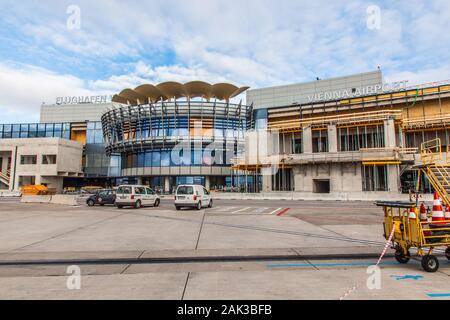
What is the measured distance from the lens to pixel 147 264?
718 cm

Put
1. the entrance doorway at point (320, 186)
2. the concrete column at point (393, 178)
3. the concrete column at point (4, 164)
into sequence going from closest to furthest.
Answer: the concrete column at point (393, 178)
the entrance doorway at point (320, 186)
the concrete column at point (4, 164)

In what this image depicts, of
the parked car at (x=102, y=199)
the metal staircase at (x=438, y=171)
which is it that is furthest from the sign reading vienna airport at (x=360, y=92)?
the parked car at (x=102, y=199)

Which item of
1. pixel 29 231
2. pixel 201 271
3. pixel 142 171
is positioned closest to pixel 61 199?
pixel 29 231

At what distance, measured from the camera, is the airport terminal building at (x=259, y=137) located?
1465 inches

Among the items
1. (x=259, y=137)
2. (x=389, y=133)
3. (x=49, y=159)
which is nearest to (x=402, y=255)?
(x=389, y=133)

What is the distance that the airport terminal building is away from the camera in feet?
122

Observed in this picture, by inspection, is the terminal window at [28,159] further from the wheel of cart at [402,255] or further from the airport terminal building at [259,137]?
the wheel of cart at [402,255]

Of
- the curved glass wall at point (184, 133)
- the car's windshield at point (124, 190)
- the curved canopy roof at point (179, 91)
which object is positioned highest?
the curved canopy roof at point (179, 91)

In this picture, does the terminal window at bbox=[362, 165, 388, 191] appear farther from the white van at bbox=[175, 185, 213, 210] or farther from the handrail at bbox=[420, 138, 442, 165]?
the white van at bbox=[175, 185, 213, 210]

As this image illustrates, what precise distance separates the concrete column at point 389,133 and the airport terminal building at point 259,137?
0.36 ft

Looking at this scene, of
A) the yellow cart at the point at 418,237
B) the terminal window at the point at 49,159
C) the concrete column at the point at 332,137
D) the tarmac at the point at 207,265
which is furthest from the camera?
the terminal window at the point at 49,159

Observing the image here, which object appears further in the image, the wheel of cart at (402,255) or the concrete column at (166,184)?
the concrete column at (166,184)

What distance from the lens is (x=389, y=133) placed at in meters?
36.5
